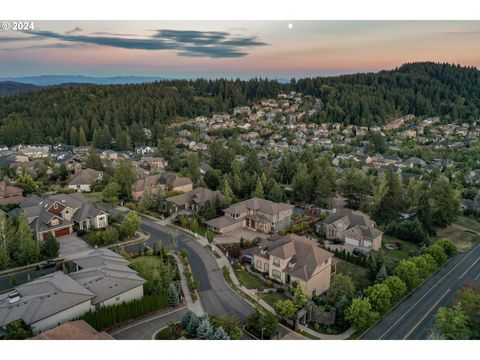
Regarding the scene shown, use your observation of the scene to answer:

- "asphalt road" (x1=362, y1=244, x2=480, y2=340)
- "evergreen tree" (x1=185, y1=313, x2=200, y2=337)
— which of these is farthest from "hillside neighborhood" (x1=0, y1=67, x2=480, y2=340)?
"asphalt road" (x1=362, y1=244, x2=480, y2=340)

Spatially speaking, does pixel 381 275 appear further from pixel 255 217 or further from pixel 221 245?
pixel 255 217

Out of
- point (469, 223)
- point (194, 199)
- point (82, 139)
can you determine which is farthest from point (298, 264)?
point (82, 139)

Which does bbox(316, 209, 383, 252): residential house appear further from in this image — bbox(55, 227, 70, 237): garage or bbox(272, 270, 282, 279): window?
bbox(55, 227, 70, 237): garage

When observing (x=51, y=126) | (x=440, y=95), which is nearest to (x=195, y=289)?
(x=51, y=126)

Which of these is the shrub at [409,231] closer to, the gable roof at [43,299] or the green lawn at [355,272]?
the green lawn at [355,272]

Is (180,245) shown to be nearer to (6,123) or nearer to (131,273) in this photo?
(131,273)

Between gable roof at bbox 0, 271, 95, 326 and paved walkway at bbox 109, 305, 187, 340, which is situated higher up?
gable roof at bbox 0, 271, 95, 326
